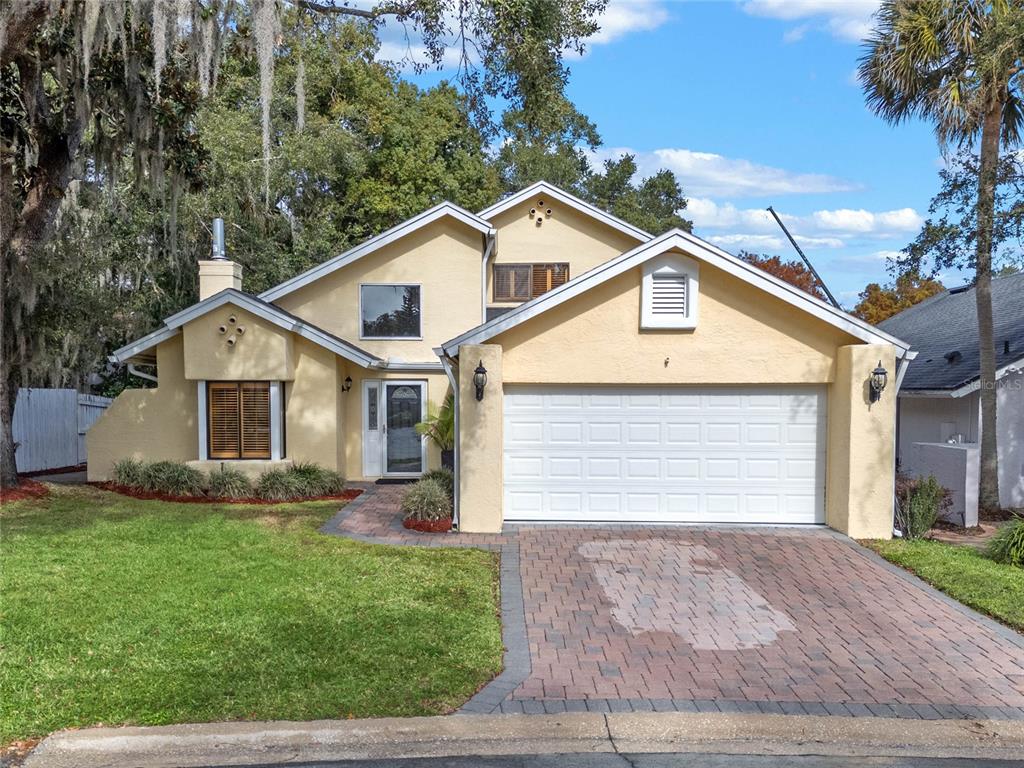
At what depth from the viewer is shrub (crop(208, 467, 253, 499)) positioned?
47.2 ft

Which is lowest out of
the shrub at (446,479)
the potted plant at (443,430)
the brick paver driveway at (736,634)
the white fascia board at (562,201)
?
the brick paver driveway at (736,634)

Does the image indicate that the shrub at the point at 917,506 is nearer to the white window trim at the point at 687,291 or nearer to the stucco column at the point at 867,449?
the stucco column at the point at 867,449

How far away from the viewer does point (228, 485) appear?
14383 millimetres

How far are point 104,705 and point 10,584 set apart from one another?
371 centimetres

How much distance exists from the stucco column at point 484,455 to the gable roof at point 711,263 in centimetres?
53

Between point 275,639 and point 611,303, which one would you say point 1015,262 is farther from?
point 275,639

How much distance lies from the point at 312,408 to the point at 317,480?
1.64m

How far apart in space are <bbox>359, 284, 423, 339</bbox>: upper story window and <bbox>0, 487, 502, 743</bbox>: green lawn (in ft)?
22.2

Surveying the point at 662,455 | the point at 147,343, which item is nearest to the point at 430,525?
the point at 662,455

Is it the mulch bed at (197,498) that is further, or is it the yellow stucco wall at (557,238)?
the yellow stucco wall at (557,238)

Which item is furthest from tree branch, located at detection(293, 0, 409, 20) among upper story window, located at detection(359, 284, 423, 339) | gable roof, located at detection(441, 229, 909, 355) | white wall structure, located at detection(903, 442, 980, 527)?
white wall structure, located at detection(903, 442, 980, 527)

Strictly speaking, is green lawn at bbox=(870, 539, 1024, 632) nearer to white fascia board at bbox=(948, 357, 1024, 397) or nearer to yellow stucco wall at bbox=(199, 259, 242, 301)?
white fascia board at bbox=(948, 357, 1024, 397)

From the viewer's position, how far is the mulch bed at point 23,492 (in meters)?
12.9

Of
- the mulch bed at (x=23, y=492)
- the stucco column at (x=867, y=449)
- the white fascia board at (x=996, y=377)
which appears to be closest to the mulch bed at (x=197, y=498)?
the mulch bed at (x=23, y=492)
